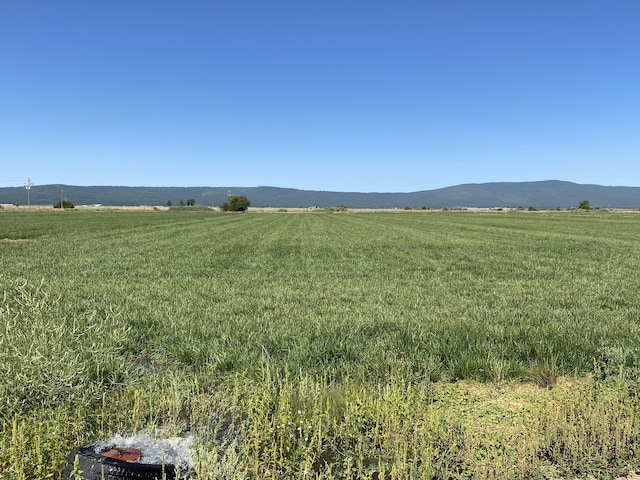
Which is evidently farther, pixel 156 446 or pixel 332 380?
pixel 332 380

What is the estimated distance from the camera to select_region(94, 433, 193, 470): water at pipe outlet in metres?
3.41

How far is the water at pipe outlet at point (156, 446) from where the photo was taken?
3412mm

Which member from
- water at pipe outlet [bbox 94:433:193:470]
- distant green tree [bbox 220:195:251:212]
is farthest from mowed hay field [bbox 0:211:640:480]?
distant green tree [bbox 220:195:251:212]

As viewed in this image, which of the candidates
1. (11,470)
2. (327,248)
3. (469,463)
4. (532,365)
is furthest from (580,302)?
(327,248)

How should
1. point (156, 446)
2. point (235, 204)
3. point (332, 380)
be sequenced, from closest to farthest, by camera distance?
1. point (156, 446)
2. point (332, 380)
3. point (235, 204)

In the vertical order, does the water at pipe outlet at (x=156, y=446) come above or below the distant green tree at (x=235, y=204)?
below

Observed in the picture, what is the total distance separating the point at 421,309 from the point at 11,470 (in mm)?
7505

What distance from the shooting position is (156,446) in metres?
3.65

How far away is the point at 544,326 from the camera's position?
765cm

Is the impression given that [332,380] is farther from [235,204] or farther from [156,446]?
[235,204]

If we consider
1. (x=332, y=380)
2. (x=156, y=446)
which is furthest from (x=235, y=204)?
(x=156, y=446)

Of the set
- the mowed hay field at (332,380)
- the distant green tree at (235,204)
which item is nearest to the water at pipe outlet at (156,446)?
the mowed hay field at (332,380)

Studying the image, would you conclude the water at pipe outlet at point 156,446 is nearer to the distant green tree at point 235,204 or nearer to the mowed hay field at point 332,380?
the mowed hay field at point 332,380

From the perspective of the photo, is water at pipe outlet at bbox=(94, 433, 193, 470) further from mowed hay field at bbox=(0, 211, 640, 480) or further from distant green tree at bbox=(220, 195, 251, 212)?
distant green tree at bbox=(220, 195, 251, 212)
